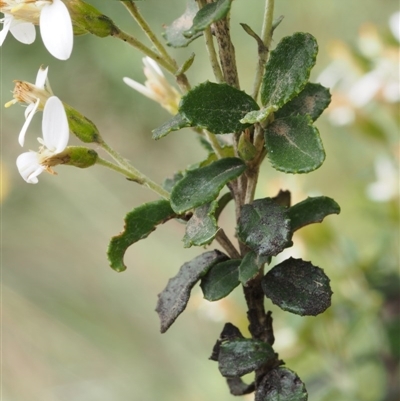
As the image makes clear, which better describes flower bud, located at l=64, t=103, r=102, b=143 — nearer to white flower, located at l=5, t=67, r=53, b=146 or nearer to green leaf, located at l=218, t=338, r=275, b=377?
white flower, located at l=5, t=67, r=53, b=146

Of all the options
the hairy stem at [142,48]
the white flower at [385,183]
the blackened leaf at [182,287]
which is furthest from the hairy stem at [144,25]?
the white flower at [385,183]

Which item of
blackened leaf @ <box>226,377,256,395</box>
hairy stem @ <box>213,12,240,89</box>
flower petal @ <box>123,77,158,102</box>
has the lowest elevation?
blackened leaf @ <box>226,377,256,395</box>

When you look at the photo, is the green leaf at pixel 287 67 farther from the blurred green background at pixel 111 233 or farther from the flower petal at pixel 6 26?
the blurred green background at pixel 111 233

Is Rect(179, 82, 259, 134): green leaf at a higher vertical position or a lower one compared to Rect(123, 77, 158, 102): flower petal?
lower

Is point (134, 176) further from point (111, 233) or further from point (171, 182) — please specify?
point (111, 233)

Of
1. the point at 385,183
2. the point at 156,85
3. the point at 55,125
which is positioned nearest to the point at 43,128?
the point at 55,125

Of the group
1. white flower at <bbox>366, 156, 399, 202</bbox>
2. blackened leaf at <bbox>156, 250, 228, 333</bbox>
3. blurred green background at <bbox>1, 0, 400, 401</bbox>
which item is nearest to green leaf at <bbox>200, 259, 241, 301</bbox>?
blackened leaf at <bbox>156, 250, 228, 333</bbox>
